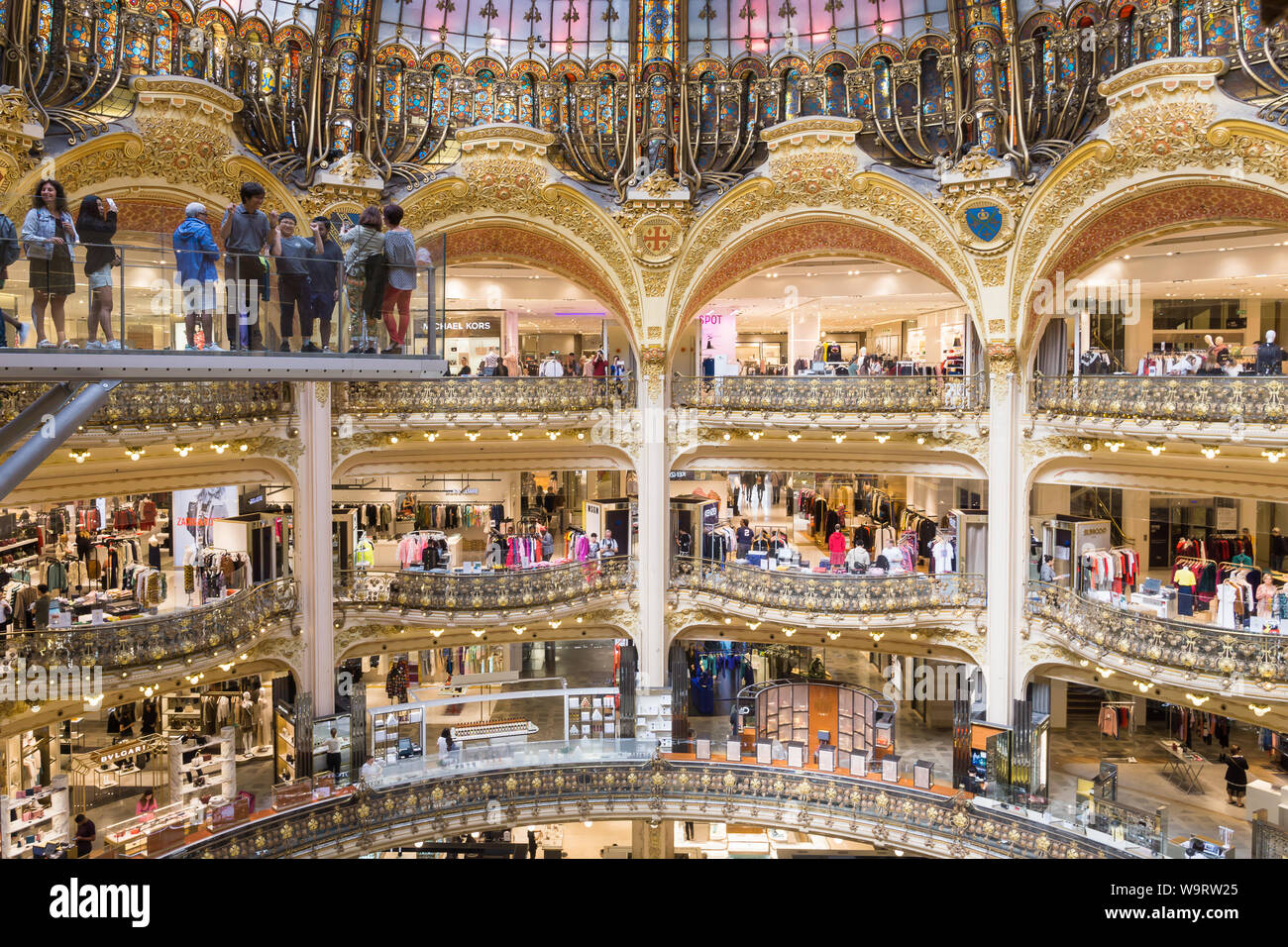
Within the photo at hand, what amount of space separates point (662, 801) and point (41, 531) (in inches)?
664

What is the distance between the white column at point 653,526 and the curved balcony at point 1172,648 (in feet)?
32.1

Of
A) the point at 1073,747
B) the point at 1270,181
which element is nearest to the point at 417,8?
the point at 1270,181

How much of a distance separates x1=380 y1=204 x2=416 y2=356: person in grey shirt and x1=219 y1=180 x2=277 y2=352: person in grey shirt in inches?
56.3

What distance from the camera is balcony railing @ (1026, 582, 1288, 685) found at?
1806cm

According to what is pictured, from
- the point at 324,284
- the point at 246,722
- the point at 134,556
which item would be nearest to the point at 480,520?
the point at 246,722

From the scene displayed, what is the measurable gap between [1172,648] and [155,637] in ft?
66.8

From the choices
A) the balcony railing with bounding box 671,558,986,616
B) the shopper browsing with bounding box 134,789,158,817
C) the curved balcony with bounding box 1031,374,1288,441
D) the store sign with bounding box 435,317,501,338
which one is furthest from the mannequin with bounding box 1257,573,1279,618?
the shopper browsing with bounding box 134,789,158,817

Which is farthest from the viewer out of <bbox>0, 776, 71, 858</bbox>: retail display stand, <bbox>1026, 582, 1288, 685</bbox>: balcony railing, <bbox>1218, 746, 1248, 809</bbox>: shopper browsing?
<bbox>1218, 746, 1248, 809</bbox>: shopper browsing

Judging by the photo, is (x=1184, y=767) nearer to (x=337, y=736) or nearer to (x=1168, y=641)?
(x=1168, y=641)

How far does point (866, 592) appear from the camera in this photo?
23.6 meters

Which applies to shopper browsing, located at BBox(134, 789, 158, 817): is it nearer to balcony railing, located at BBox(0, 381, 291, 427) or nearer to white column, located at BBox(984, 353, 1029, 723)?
balcony railing, located at BBox(0, 381, 291, 427)

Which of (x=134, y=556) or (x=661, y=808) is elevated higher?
(x=134, y=556)
